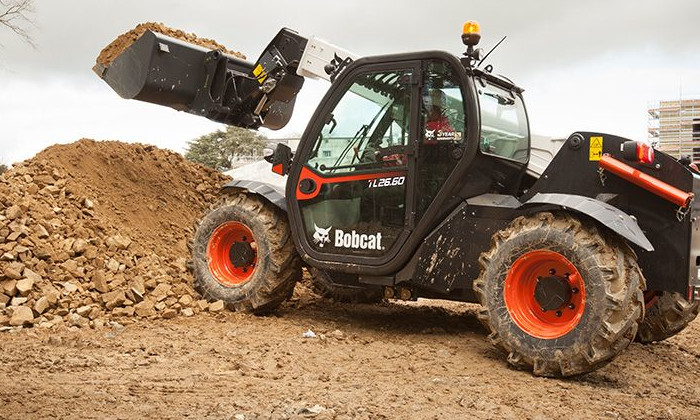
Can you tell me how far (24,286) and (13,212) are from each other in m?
1.14

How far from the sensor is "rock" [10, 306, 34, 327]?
21.1ft

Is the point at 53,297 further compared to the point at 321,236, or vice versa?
the point at 53,297

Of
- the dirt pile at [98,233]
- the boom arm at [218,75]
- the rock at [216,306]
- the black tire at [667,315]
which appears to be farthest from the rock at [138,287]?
the black tire at [667,315]

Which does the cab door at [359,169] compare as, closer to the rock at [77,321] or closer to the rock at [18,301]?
the rock at [77,321]

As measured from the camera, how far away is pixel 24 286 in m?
6.81

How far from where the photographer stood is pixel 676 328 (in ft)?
21.1

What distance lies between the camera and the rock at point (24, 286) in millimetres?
6797

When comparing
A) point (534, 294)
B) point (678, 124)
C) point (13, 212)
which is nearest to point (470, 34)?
point (534, 294)

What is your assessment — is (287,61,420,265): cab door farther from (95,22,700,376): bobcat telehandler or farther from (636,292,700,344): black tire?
(636,292,700,344): black tire

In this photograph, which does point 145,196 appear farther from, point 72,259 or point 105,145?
point 72,259

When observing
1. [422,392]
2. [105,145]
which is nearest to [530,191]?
[422,392]

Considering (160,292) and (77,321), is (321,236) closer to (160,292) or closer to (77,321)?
(160,292)

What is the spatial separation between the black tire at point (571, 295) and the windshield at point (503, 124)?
84cm

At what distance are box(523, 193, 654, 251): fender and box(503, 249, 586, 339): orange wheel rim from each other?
14.1 inches
